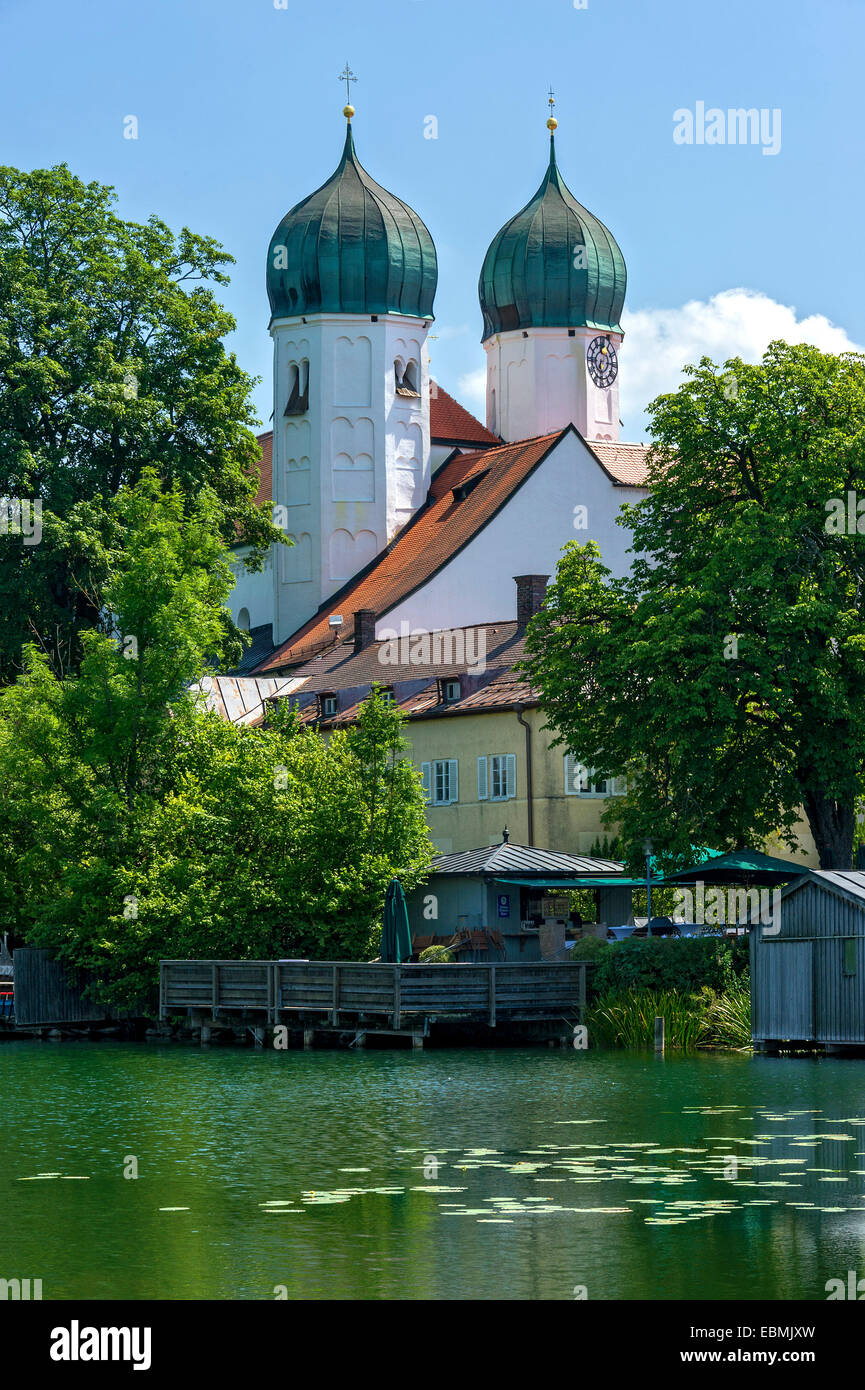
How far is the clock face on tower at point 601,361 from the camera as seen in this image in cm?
8294

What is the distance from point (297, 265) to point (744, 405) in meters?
38.9

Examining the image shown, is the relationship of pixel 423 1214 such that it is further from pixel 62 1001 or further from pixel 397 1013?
pixel 62 1001

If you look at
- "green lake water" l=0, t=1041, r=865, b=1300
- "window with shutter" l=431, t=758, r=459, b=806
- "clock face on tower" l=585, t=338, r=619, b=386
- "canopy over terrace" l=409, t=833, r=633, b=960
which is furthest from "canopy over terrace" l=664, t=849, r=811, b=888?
"clock face on tower" l=585, t=338, r=619, b=386

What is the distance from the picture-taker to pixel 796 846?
135 ft

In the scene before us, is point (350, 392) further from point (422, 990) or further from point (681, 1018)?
point (681, 1018)

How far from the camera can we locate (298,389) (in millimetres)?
77938

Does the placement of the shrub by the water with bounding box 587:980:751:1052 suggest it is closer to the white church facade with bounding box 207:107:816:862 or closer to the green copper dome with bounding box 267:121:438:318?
the white church facade with bounding box 207:107:816:862

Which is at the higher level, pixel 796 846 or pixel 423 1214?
pixel 796 846

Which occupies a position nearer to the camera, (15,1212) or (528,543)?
(15,1212)

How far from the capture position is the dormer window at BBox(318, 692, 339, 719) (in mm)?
59750

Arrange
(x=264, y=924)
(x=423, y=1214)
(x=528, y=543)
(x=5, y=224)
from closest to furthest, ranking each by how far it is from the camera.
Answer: (x=423, y=1214), (x=264, y=924), (x=5, y=224), (x=528, y=543)

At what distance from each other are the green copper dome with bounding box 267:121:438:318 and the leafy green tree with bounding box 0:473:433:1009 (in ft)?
91.6
